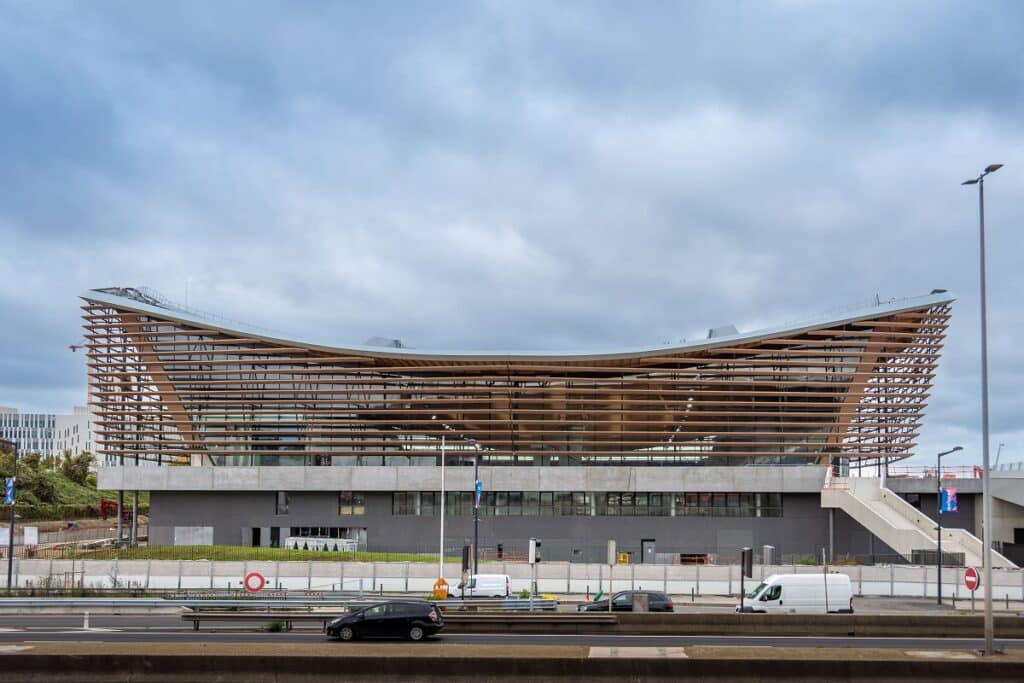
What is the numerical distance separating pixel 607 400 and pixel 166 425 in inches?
1368

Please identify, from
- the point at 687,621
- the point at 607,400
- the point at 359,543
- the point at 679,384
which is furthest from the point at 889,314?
the point at 687,621

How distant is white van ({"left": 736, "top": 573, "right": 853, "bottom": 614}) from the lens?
39.2 meters

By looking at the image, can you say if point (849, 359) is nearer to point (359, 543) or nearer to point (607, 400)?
point (607, 400)

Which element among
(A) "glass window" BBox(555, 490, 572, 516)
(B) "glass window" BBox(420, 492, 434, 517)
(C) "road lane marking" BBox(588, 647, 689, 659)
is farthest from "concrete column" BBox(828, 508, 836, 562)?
(C) "road lane marking" BBox(588, 647, 689, 659)

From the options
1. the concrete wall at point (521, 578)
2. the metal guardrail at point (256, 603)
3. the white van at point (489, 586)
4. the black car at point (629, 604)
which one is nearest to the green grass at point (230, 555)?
the concrete wall at point (521, 578)

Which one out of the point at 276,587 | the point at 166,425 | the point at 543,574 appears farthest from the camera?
the point at 166,425

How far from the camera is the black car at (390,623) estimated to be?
98.1ft

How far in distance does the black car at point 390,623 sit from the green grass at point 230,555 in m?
31.1

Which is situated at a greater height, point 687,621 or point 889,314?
point 889,314

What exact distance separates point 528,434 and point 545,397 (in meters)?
Result: 3.17

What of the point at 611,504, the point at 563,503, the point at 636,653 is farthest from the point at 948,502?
the point at 636,653

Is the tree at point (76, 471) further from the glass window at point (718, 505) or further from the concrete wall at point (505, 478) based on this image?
the glass window at point (718, 505)

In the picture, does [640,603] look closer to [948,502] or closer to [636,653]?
[636,653]

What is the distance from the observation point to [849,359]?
Answer: 77.3 m
